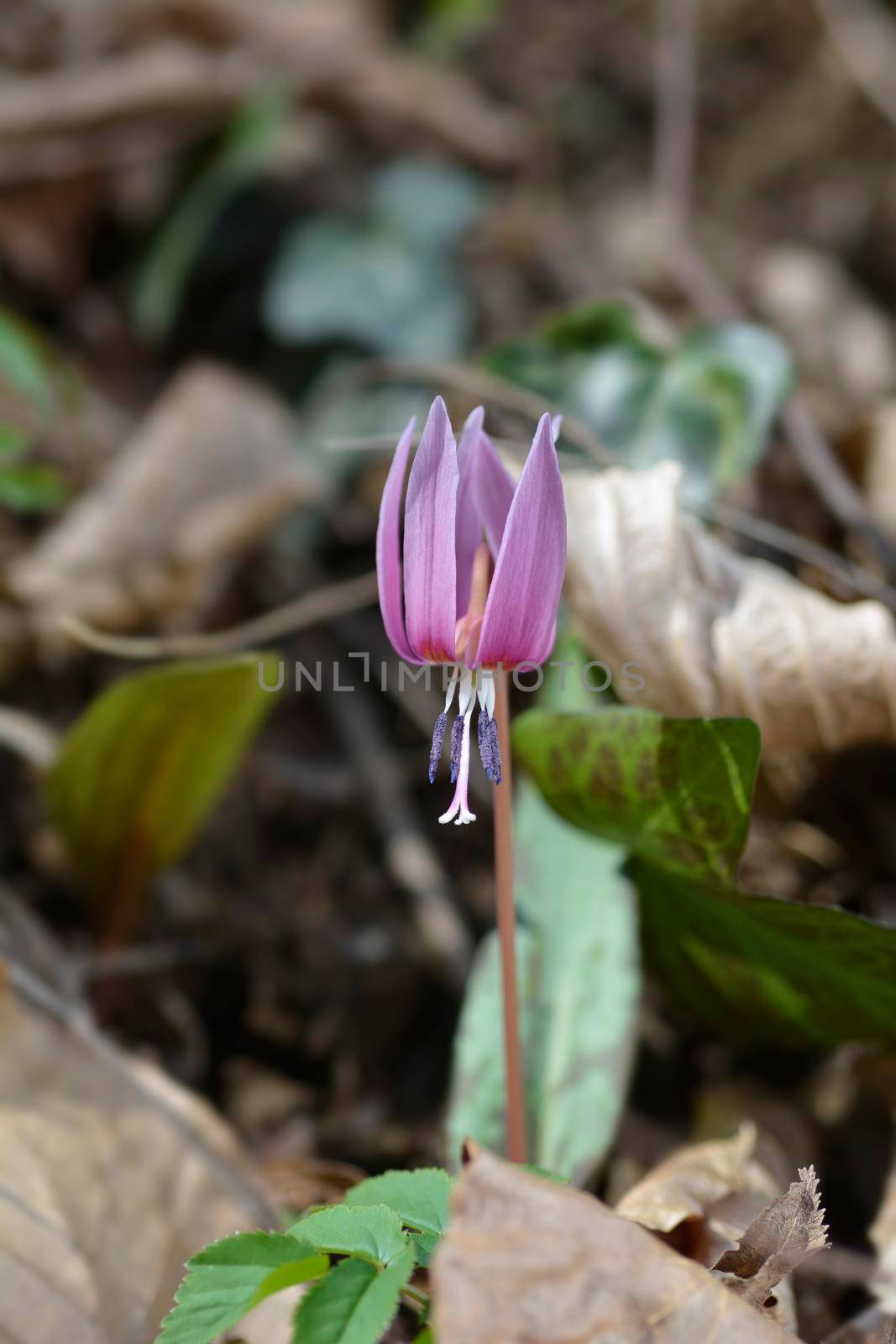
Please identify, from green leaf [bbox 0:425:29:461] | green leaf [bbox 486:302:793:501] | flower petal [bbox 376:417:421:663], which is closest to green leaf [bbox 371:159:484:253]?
green leaf [bbox 486:302:793:501]

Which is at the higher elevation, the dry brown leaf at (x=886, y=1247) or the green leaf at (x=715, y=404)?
the green leaf at (x=715, y=404)

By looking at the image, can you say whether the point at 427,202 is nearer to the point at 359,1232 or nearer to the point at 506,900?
the point at 506,900

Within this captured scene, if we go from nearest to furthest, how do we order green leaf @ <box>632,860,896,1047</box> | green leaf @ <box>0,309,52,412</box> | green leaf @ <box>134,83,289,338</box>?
green leaf @ <box>632,860,896,1047</box> → green leaf @ <box>0,309,52,412</box> → green leaf @ <box>134,83,289,338</box>

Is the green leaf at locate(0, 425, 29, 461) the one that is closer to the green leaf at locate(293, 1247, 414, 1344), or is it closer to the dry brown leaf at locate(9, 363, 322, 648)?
the dry brown leaf at locate(9, 363, 322, 648)

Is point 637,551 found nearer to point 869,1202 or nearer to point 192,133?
point 869,1202

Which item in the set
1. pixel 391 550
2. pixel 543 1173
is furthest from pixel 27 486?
pixel 543 1173

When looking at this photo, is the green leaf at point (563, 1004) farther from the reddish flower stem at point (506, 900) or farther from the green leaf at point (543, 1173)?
the green leaf at point (543, 1173)

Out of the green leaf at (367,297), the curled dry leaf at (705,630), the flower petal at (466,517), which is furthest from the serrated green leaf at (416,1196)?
the green leaf at (367,297)
